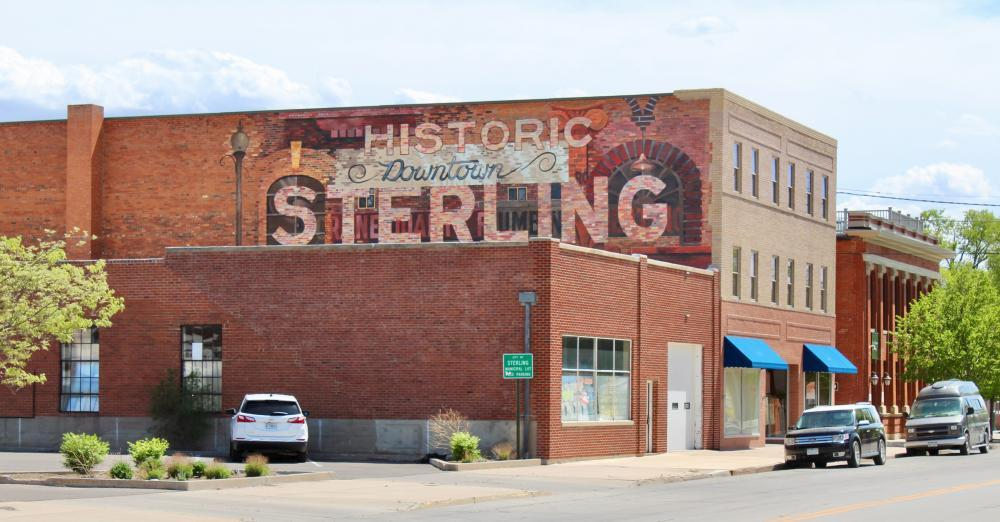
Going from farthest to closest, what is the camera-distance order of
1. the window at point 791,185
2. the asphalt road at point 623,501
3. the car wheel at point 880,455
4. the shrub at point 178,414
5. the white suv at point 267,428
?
the window at point 791,185
the car wheel at point 880,455
the shrub at point 178,414
the white suv at point 267,428
the asphalt road at point 623,501

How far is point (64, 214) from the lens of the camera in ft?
165

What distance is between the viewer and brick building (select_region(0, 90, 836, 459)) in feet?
123

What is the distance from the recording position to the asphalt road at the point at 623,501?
74.1ft

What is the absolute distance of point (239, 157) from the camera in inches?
1791

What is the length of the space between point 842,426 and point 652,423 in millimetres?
6076

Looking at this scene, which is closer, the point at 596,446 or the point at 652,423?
the point at 596,446

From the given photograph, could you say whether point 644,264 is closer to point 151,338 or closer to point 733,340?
point 733,340

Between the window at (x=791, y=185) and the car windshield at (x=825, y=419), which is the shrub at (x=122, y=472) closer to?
the car windshield at (x=825, y=419)

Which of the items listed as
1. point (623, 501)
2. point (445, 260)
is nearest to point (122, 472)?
point (623, 501)

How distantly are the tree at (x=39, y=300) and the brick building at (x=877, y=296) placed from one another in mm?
34114

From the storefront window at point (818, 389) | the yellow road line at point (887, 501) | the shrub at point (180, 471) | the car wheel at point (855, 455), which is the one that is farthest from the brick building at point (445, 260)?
the yellow road line at point (887, 501)

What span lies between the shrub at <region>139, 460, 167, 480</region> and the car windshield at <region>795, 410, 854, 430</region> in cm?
1785

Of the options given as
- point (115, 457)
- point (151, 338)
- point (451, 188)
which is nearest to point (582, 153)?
point (451, 188)

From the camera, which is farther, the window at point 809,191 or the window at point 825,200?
the window at point 825,200
